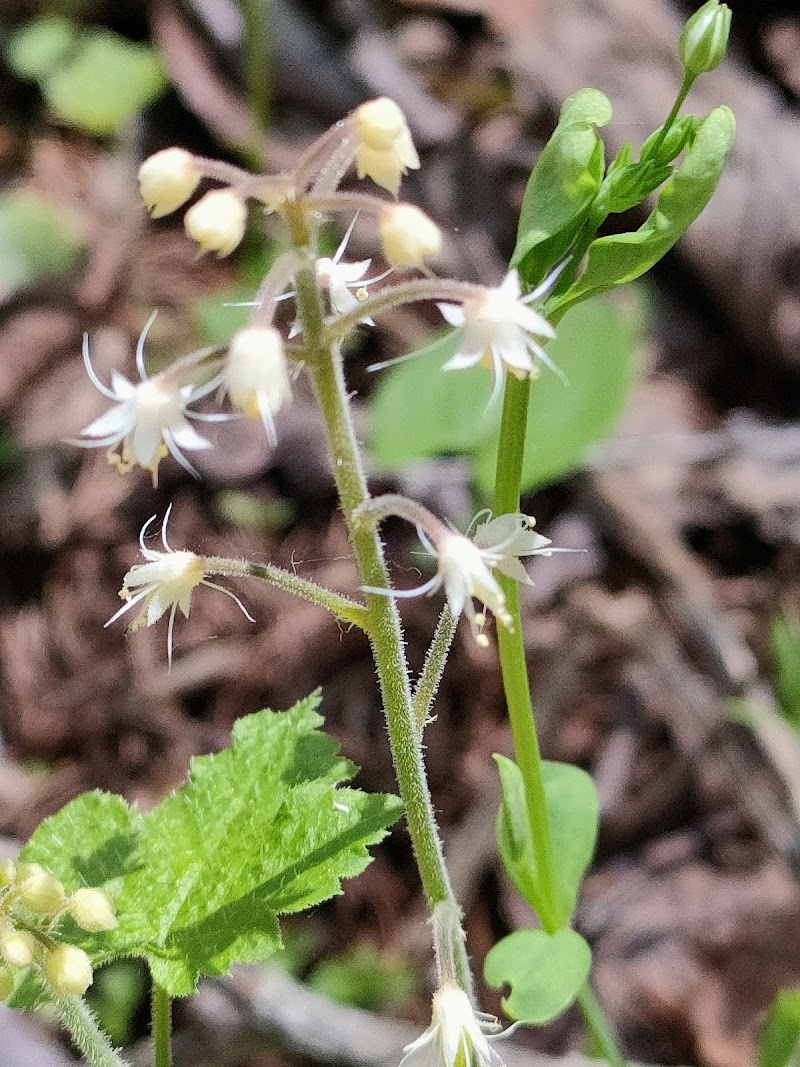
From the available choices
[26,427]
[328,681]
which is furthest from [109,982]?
[26,427]

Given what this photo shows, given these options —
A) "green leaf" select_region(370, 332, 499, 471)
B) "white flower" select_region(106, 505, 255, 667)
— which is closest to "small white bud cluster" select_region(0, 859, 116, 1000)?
"white flower" select_region(106, 505, 255, 667)

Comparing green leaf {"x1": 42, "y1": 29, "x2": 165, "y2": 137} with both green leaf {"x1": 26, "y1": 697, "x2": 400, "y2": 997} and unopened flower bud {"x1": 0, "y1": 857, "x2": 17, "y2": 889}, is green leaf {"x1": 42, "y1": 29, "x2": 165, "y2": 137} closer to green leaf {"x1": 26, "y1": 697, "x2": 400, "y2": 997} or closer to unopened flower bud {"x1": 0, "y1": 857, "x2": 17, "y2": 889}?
green leaf {"x1": 26, "y1": 697, "x2": 400, "y2": 997}

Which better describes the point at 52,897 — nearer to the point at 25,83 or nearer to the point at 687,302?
the point at 687,302

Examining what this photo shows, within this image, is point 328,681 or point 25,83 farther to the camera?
point 25,83

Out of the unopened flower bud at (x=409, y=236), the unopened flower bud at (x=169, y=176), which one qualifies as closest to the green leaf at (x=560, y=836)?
the unopened flower bud at (x=409, y=236)

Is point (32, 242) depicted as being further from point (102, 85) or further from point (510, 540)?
point (510, 540)

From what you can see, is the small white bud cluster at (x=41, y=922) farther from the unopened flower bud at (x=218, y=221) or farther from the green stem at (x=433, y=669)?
the unopened flower bud at (x=218, y=221)
